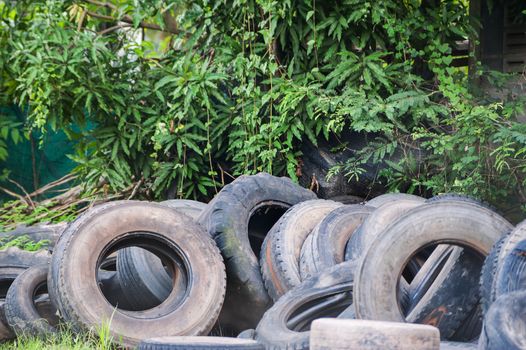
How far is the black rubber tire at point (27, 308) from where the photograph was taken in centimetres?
548

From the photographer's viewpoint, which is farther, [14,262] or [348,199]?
[348,199]

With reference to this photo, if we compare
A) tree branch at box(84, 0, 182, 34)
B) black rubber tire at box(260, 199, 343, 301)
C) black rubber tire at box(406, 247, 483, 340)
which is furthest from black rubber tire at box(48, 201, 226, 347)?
tree branch at box(84, 0, 182, 34)

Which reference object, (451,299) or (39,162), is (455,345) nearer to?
(451,299)

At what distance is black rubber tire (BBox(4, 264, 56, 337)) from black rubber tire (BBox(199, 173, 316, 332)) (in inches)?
49.3

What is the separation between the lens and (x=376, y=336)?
11.8 feet

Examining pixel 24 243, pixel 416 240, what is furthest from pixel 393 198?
pixel 24 243

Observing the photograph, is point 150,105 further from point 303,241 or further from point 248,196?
point 303,241

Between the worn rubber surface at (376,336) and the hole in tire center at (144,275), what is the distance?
6.89ft

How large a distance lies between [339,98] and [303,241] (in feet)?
5.86

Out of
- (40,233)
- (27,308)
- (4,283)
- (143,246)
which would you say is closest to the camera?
(27,308)

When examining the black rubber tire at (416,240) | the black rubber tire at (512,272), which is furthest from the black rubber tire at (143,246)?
the black rubber tire at (512,272)

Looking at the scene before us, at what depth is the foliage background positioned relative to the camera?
709 cm

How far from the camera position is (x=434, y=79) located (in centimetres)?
759

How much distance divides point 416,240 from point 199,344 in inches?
55.5
